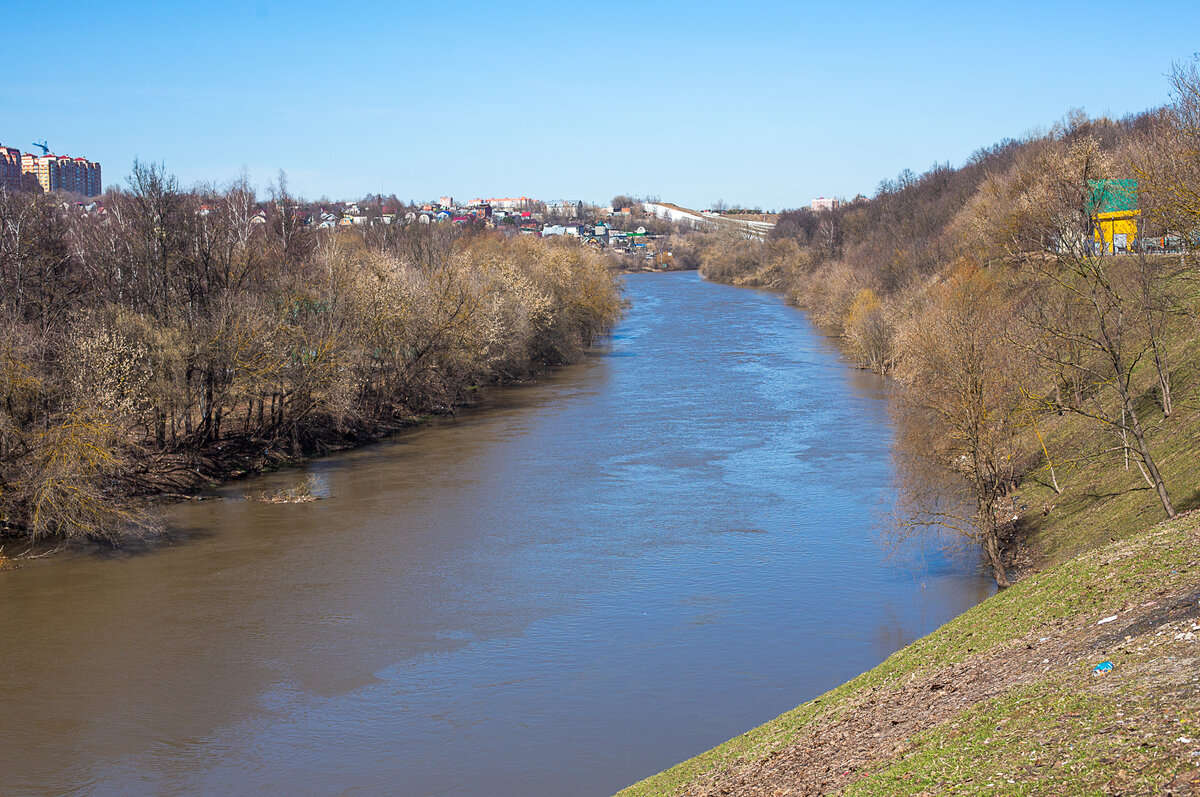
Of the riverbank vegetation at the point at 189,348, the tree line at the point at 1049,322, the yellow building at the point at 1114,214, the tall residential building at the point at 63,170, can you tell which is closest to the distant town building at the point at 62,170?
the tall residential building at the point at 63,170

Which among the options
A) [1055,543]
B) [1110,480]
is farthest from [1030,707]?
[1110,480]

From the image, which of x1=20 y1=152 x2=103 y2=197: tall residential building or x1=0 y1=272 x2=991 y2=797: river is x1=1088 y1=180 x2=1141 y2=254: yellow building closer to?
x1=0 y1=272 x2=991 y2=797: river

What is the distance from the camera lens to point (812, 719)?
12312 mm

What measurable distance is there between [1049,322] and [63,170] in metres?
140

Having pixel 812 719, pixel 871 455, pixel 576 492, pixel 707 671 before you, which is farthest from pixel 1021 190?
pixel 812 719

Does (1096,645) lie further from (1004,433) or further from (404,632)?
(404,632)

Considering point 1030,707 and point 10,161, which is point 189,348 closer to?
point 1030,707

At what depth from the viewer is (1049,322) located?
23.5 metres

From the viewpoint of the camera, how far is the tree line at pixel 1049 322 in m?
17.2

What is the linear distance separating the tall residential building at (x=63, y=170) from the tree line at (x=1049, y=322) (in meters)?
113

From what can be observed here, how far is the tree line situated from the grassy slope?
11.3 feet

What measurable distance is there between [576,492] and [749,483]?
517 cm

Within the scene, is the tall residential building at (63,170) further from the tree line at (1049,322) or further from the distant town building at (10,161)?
the tree line at (1049,322)

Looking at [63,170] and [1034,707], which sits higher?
[63,170]
